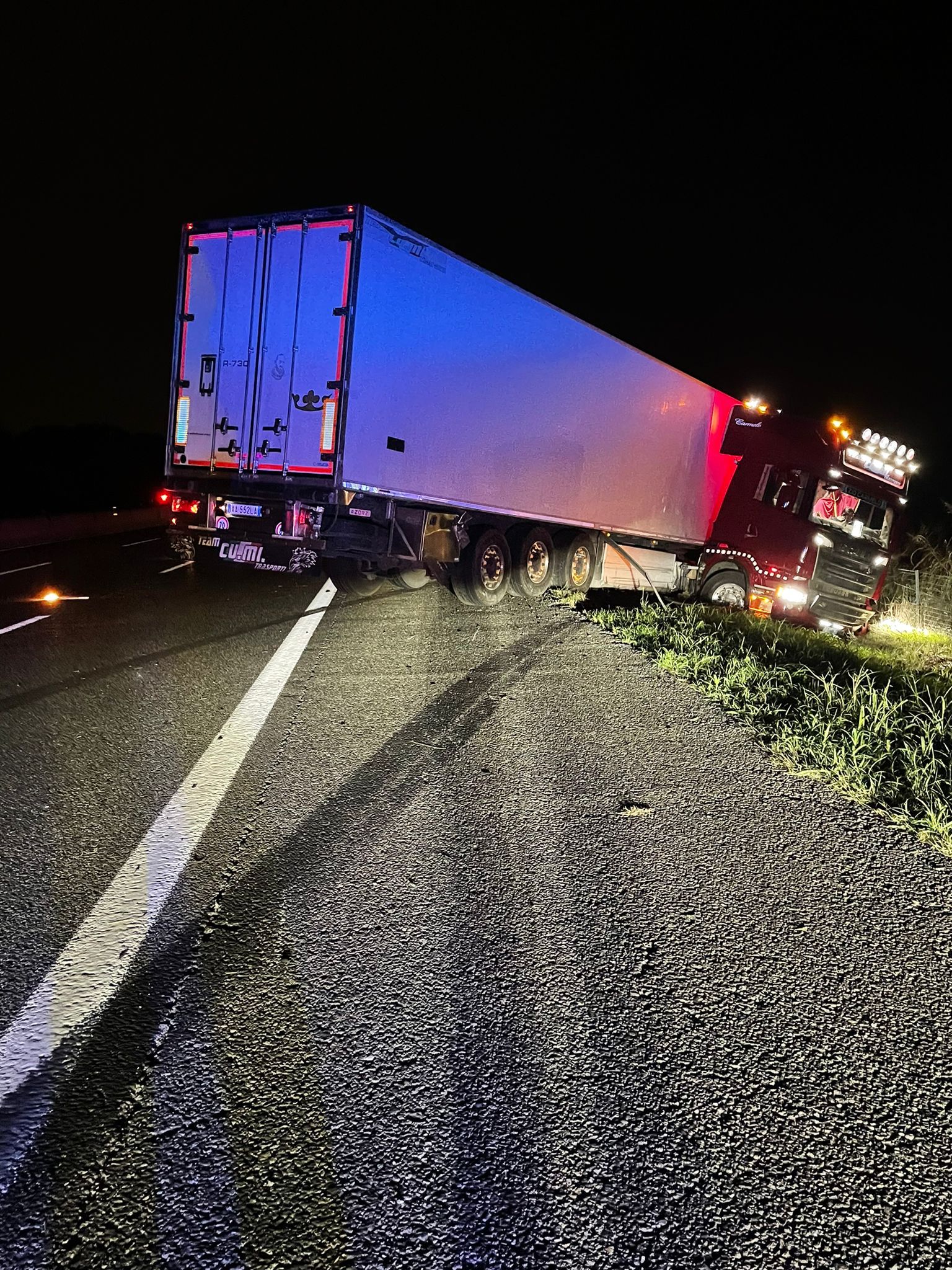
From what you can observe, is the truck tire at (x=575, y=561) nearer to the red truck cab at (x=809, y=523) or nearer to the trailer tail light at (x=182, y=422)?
the red truck cab at (x=809, y=523)

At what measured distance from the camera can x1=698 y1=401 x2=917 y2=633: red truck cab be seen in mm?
11992

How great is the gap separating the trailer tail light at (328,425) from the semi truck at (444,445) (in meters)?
0.02

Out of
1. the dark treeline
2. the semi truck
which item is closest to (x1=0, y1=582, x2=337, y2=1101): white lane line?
the semi truck

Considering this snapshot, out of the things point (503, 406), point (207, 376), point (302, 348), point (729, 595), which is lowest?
point (729, 595)

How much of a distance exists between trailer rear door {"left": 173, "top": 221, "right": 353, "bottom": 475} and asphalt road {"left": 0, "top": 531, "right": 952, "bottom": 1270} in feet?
13.0

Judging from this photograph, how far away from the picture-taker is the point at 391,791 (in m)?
4.65

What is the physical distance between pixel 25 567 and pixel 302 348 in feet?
32.9

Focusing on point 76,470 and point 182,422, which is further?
point 76,470

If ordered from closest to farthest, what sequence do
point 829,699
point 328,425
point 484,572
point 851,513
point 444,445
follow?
point 829,699 < point 328,425 < point 444,445 < point 484,572 < point 851,513

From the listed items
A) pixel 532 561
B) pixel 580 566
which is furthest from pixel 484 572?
pixel 580 566

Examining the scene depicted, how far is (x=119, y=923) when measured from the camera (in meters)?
3.29

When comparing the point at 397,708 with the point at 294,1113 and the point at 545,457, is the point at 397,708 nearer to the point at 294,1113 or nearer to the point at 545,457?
the point at 294,1113

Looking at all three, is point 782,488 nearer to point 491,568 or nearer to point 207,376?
point 491,568

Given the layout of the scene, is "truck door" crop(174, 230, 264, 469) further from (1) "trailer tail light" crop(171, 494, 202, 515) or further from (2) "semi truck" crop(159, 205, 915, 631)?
(1) "trailer tail light" crop(171, 494, 202, 515)
